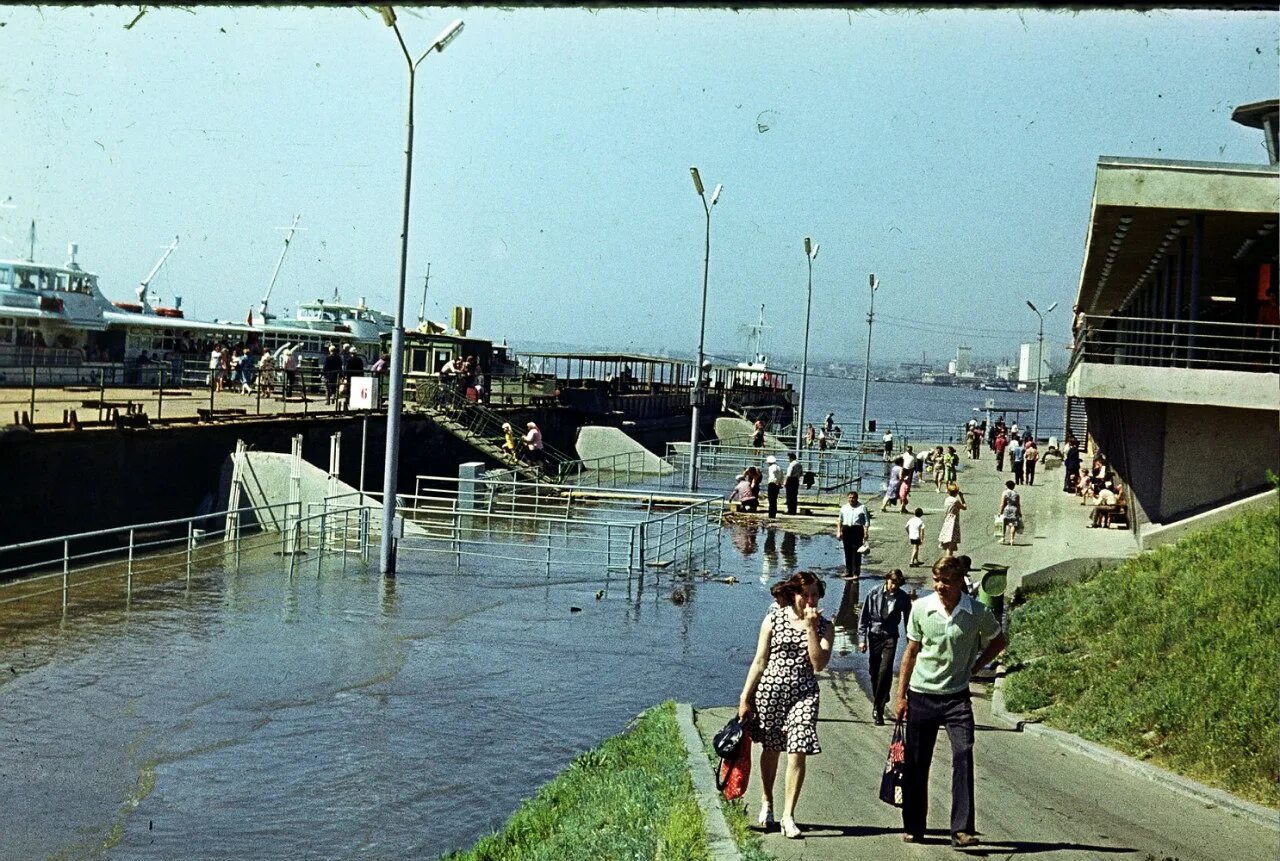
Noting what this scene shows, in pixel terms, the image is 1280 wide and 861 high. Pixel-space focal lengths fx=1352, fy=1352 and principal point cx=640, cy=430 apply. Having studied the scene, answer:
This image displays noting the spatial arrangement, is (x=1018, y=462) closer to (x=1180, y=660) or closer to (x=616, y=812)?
(x=1180, y=660)

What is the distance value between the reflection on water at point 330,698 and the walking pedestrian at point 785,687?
2.57 m

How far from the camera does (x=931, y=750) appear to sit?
25.0 ft

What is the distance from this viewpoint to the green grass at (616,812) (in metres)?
7.14

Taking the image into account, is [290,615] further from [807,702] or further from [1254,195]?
[1254,195]

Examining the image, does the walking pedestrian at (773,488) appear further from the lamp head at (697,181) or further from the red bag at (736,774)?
the red bag at (736,774)

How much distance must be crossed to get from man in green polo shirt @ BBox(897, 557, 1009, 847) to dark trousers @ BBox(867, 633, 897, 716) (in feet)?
14.6

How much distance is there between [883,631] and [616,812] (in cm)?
477

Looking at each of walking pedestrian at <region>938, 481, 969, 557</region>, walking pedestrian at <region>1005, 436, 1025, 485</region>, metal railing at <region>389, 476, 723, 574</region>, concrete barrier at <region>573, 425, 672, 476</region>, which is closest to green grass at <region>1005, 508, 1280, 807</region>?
walking pedestrian at <region>938, 481, 969, 557</region>

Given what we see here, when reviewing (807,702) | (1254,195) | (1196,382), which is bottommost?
(807,702)

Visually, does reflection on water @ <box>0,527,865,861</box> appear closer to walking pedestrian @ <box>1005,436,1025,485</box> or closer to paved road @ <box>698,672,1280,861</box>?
paved road @ <box>698,672,1280,861</box>

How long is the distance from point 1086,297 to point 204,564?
77.6ft

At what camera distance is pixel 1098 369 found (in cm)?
1706

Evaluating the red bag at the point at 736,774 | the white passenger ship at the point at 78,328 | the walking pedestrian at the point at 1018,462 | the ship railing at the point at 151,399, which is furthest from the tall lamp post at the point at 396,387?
the walking pedestrian at the point at 1018,462

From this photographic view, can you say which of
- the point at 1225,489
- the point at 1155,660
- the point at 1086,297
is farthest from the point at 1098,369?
the point at 1086,297
